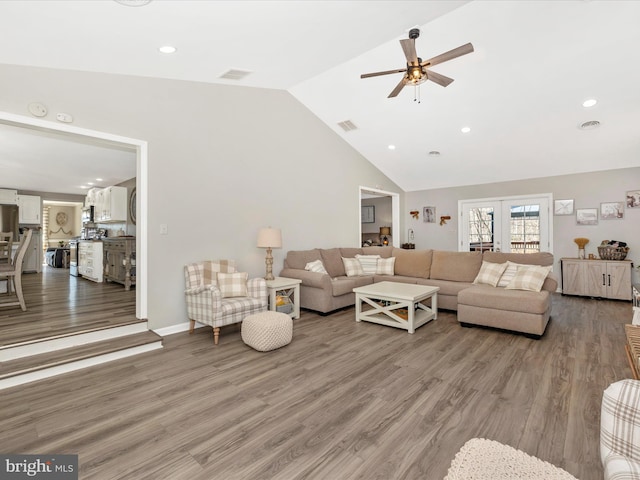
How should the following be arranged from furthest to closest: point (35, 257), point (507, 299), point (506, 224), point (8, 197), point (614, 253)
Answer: point (35, 257), point (8, 197), point (506, 224), point (614, 253), point (507, 299)

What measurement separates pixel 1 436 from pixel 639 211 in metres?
8.66

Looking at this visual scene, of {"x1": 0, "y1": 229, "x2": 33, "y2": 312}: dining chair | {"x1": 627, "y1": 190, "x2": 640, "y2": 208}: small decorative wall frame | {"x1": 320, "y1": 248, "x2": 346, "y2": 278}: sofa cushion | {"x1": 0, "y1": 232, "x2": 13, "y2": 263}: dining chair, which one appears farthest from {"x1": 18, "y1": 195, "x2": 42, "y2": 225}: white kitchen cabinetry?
{"x1": 627, "y1": 190, "x2": 640, "y2": 208}: small decorative wall frame

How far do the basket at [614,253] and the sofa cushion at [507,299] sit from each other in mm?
2777

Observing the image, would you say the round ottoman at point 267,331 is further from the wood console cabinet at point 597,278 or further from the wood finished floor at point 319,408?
the wood console cabinet at point 597,278

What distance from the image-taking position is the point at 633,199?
563cm

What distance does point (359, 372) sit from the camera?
9.12ft

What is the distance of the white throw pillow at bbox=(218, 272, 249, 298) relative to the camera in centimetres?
389

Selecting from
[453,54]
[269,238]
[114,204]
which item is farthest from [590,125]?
[114,204]

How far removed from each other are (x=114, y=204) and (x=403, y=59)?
21.1 feet

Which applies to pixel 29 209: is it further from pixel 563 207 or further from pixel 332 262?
pixel 563 207

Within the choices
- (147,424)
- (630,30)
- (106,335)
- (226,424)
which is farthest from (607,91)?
(106,335)

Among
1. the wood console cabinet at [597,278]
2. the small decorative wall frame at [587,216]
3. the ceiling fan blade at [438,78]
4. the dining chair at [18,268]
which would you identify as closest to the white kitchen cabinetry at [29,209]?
the dining chair at [18,268]

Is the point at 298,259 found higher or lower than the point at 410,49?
lower

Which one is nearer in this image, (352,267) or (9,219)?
(352,267)
